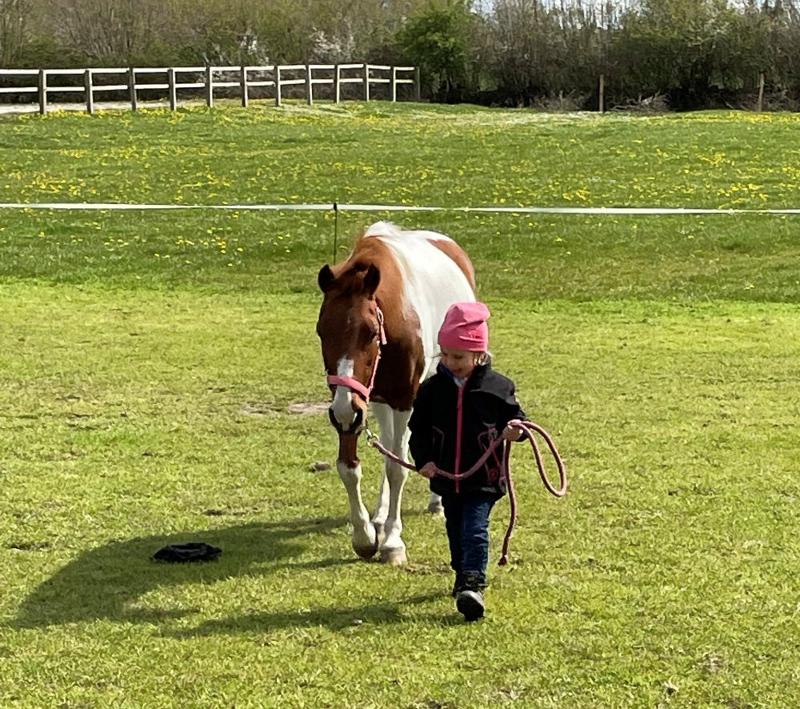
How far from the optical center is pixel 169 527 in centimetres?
659

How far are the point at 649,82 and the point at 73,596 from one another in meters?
56.4

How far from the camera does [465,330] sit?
5234mm

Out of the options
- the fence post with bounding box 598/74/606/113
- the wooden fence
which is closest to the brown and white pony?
the wooden fence

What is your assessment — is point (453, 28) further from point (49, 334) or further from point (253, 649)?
point (253, 649)

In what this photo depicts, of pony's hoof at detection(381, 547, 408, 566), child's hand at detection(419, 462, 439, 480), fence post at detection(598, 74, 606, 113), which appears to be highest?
fence post at detection(598, 74, 606, 113)

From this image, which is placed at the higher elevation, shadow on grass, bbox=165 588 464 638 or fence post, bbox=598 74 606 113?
fence post, bbox=598 74 606 113

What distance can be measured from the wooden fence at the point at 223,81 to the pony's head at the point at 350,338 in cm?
3744

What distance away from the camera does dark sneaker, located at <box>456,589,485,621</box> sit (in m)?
5.08

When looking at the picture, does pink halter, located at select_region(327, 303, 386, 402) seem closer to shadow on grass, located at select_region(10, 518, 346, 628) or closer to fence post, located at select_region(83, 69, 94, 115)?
shadow on grass, located at select_region(10, 518, 346, 628)

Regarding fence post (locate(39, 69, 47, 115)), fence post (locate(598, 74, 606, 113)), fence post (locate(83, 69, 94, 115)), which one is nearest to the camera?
fence post (locate(39, 69, 47, 115))

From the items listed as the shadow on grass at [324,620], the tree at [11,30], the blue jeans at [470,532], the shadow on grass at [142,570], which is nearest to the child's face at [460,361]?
the blue jeans at [470,532]

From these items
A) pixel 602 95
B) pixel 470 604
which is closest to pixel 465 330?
pixel 470 604

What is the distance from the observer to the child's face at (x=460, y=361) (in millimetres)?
5266

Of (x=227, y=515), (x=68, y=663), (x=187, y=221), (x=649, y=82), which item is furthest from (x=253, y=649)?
(x=649, y=82)
